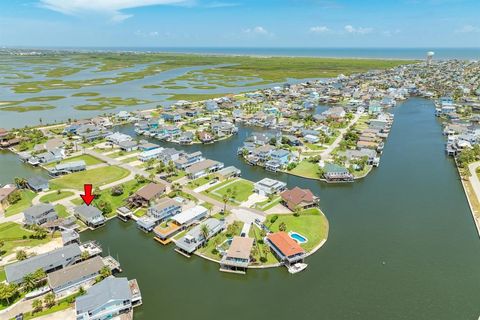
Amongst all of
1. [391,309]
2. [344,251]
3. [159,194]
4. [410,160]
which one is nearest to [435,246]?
[344,251]

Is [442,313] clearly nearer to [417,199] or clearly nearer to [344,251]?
[344,251]

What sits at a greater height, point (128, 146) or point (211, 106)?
point (211, 106)

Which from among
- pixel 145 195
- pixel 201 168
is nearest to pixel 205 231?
pixel 145 195

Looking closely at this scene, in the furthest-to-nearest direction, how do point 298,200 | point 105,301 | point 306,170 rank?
point 306,170
point 298,200
point 105,301

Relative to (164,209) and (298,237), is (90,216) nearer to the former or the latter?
(164,209)

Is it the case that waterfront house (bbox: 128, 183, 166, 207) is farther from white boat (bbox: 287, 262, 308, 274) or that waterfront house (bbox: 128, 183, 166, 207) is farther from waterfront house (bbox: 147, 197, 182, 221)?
white boat (bbox: 287, 262, 308, 274)

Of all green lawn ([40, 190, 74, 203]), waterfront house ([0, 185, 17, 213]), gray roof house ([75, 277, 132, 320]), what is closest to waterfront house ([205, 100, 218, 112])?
green lawn ([40, 190, 74, 203])

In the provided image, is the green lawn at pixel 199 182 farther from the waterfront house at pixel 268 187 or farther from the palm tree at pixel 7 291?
the palm tree at pixel 7 291

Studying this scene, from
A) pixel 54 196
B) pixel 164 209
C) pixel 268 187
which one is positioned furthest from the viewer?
pixel 268 187
